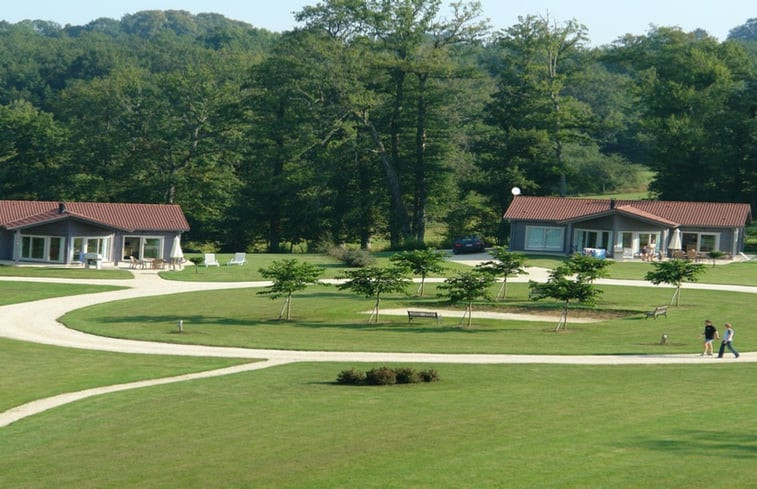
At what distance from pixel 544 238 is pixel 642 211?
23.4 feet

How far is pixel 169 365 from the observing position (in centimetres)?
3725

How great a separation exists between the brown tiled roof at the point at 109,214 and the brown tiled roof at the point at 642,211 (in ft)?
79.4

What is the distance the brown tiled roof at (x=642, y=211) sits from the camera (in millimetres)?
A: 78062

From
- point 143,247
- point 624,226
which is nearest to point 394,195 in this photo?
point 624,226

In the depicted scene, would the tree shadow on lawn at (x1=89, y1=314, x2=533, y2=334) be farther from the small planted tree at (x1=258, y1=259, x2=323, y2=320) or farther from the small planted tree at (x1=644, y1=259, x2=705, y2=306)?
the small planted tree at (x1=644, y1=259, x2=705, y2=306)

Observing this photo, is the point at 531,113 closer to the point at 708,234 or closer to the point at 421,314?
the point at 708,234

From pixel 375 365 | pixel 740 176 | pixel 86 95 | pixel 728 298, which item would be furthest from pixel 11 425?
pixel 86 95

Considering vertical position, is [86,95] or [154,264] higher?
[86,95]

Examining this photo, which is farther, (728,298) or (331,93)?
(331,93)

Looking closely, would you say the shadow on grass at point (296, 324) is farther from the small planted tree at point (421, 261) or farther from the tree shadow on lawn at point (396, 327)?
the small planted tree at point (421, 261)

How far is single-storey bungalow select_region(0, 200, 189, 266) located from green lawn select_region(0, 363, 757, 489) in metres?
38.4

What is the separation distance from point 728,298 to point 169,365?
3230 centimetres

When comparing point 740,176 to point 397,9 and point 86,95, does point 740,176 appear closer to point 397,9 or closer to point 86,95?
point 397,9

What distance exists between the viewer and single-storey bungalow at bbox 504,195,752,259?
76.8m
